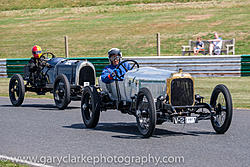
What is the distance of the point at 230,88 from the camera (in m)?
18.0

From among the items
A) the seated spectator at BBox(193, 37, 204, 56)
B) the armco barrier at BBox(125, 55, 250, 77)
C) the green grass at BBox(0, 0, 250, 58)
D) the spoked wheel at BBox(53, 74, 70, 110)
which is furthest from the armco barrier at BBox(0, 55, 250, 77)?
the green grass at BBox(0, 0, 250, 58)

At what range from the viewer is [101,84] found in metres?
10.9

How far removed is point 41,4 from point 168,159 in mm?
68463

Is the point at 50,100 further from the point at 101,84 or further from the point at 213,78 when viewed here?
the point at 213,78

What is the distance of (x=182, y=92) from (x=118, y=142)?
132cm

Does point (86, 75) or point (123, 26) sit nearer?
point (86, 75)

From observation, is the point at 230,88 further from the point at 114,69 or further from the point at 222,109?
the point at 222,109

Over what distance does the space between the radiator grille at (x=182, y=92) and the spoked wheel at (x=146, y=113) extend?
0.45 m

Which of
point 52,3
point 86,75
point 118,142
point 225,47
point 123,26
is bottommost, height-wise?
point 118,142

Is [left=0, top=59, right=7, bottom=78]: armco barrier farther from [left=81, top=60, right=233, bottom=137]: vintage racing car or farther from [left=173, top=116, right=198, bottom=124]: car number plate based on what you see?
[left=173, top=116, right=198, bottom=124]: car number plate

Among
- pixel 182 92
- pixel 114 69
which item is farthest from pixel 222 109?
pixel 114 69

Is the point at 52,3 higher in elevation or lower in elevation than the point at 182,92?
higher

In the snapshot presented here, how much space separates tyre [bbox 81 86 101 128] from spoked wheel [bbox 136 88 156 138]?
1.19 meters

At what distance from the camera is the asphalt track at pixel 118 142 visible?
7215mm
